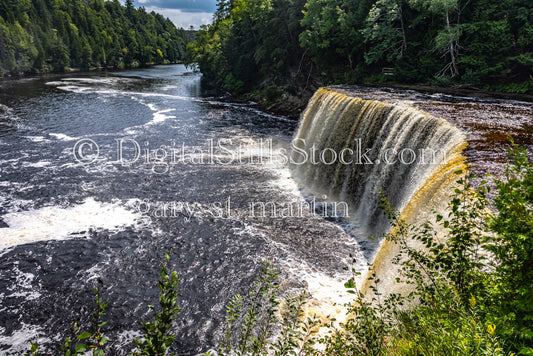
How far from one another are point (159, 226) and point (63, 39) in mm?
89773

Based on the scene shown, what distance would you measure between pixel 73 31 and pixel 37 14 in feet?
27.5

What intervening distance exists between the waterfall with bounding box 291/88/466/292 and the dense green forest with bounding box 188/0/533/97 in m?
8.65

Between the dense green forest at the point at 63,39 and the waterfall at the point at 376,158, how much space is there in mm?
67320

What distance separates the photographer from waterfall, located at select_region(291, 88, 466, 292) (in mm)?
7566

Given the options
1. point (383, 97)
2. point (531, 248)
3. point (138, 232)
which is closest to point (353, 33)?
point (383, 97)

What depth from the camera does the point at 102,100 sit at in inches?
1382

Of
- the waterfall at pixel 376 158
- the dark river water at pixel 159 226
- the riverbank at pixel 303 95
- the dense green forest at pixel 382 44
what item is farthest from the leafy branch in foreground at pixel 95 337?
the dense green forest at pixel 382 44

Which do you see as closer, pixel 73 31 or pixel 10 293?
pixel 10 293

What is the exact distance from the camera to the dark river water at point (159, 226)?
25.8 feet

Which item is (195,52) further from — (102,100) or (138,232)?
(138,232)

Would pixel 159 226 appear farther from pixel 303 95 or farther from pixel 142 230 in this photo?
pixel 303 95

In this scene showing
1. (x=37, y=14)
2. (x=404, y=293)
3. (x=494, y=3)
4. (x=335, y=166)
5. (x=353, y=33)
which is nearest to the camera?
(x=404, y=293)

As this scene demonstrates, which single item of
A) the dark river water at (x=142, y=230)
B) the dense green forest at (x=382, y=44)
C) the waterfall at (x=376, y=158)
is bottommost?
the dark river water at (x=142, y=230)

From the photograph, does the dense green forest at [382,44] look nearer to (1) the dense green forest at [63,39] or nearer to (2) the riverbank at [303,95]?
(2) the riverbank at [303,95]
